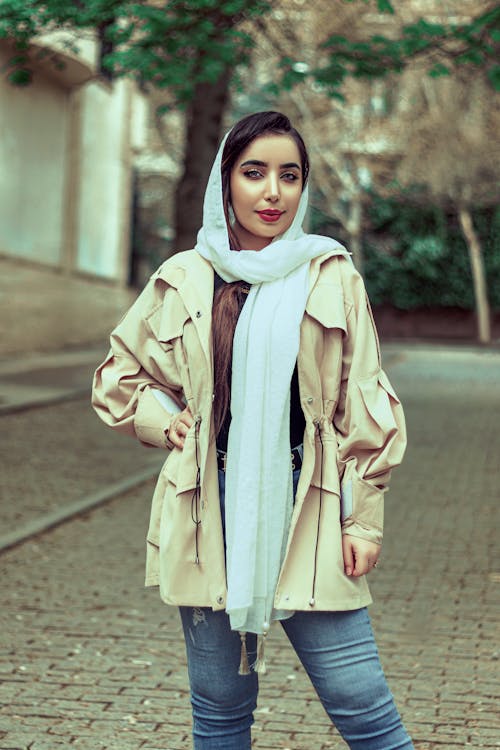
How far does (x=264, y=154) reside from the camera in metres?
3.04

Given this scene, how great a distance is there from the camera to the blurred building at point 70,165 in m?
22.8

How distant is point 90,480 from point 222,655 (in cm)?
724

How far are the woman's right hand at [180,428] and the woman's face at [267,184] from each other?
447 millimetres

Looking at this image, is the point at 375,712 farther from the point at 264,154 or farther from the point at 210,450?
the point at 264,154

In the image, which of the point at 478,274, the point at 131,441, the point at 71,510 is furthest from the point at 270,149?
the point at 478,274

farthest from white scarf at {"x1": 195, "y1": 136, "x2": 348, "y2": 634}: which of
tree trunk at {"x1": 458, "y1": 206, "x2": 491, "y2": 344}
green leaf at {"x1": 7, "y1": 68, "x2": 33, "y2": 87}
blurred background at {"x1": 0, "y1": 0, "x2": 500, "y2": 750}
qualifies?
tree trunk at {"x1": 458, "y1": 206, "x2": 491, "y2": 344}

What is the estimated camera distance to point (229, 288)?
302 cm

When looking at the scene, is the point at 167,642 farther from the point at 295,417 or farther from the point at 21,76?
the point at 21,76

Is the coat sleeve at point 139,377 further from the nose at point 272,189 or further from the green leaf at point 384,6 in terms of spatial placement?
the green leaf at point 384,6

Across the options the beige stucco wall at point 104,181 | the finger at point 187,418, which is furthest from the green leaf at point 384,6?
the beige stucco wall at point 104,181

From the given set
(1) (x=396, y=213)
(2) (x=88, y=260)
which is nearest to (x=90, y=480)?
(2) (x=88, y=260)

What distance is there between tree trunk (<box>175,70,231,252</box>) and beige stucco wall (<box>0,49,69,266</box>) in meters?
9.02

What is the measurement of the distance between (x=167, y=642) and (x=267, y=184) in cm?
302

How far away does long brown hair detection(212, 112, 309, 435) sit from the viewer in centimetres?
298
